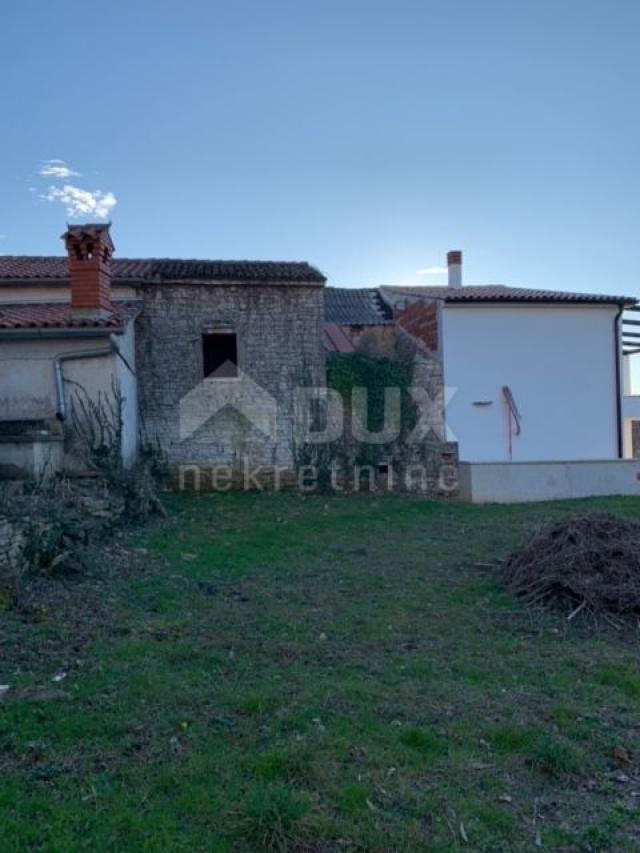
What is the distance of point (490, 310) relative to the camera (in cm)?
1658

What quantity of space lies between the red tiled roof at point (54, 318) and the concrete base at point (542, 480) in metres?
8.07

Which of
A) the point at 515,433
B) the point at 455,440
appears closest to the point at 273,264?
the point at 455,440

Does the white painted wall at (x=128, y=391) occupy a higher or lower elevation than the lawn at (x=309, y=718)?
higher

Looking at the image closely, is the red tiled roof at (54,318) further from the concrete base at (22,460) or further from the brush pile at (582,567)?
the brush pile at (582,567)

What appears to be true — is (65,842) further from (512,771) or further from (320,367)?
(320,367)

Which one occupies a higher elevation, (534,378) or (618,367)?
(618,367)

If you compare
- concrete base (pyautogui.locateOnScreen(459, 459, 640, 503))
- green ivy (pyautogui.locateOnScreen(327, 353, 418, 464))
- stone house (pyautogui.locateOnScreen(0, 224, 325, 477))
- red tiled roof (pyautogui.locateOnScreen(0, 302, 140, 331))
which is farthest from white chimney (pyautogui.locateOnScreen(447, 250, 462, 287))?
red tiled roof (pyautogui.locateOnScreen(0, 302, 140, 331))

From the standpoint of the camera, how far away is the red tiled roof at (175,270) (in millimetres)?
14297

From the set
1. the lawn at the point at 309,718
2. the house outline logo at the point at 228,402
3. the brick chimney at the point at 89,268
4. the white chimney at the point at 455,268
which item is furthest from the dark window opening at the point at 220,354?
the white chimney at the point at 455,268

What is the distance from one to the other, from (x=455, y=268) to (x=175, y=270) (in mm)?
9499

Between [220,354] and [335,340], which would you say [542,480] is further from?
[220,354]

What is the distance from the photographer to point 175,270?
578 inches

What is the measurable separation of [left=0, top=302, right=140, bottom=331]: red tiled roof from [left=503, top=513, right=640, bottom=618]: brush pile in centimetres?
764

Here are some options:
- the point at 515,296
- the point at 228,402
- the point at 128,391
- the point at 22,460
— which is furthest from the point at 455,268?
the point at 22,460
